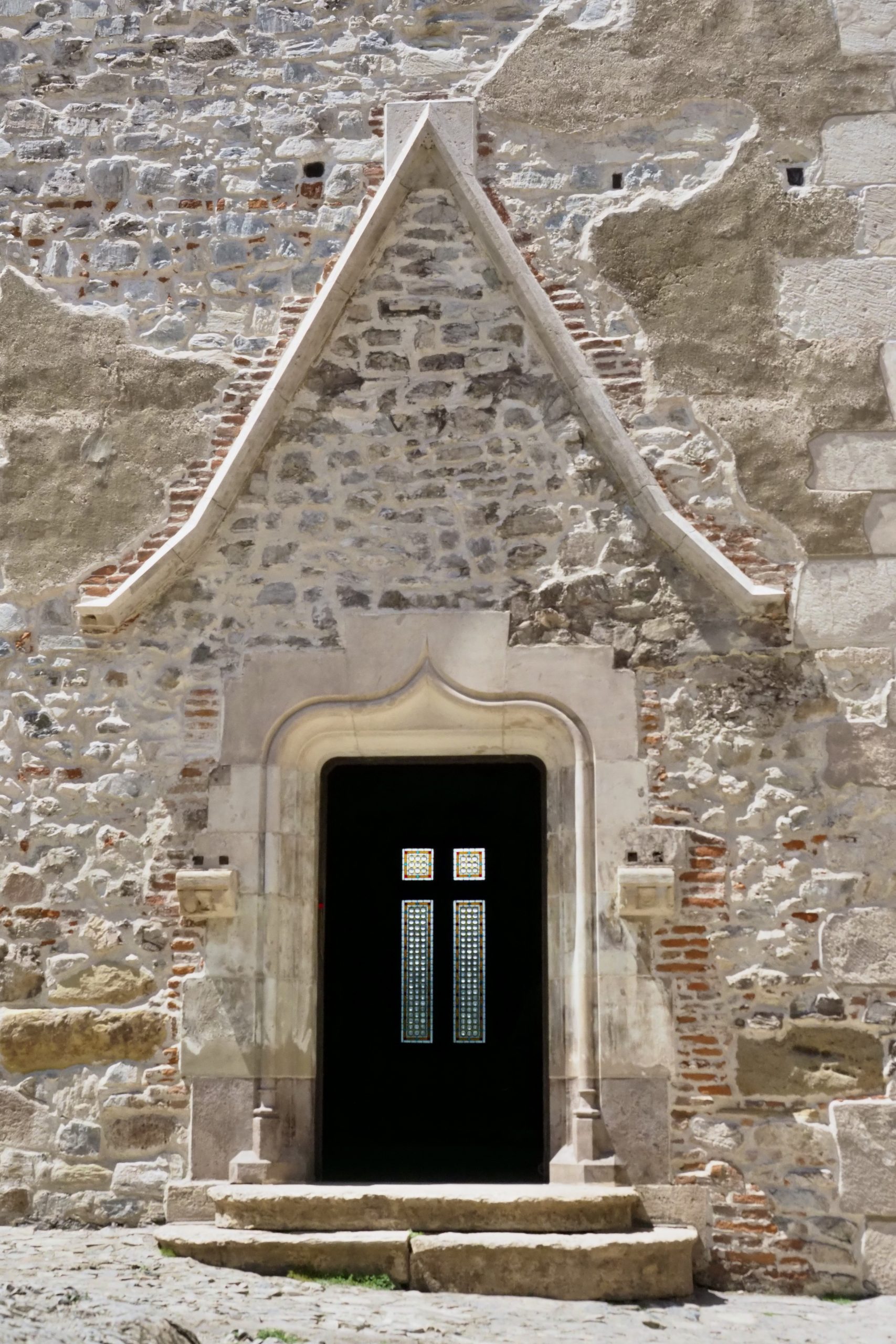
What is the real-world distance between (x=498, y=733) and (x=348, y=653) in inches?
24.9

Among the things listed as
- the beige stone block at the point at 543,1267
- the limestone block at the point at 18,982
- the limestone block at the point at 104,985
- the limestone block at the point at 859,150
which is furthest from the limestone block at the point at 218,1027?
the limestone block at the point at 859,150

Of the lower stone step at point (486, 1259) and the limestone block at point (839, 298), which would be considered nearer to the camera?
the lower stone step at point (486, 1259)

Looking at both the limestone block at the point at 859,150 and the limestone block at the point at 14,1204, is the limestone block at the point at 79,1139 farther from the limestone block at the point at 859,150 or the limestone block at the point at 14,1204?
the limestone block at the point at 859,150

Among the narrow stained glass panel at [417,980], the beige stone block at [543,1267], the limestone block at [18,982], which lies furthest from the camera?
the narrow stained glass panel at [417,980]

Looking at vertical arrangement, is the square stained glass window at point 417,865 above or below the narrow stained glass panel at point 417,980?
above

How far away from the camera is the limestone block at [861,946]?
5262mm

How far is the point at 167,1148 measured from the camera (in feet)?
17.5

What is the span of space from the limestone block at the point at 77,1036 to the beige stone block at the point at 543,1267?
1224 millimetres

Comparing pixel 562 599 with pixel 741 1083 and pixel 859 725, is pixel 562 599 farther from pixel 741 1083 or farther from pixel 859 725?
pixel 741 1083

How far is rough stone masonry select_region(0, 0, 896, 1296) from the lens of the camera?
A: 208 inches

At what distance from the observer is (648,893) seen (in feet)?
17.3

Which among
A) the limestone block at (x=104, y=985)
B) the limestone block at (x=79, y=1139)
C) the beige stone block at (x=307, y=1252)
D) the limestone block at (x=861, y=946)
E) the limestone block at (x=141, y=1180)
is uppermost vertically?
the limestone block at (x=861, y=946)

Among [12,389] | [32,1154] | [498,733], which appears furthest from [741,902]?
[12,389]

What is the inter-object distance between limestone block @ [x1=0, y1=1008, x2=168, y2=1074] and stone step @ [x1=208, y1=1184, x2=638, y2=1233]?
2.13 ft
